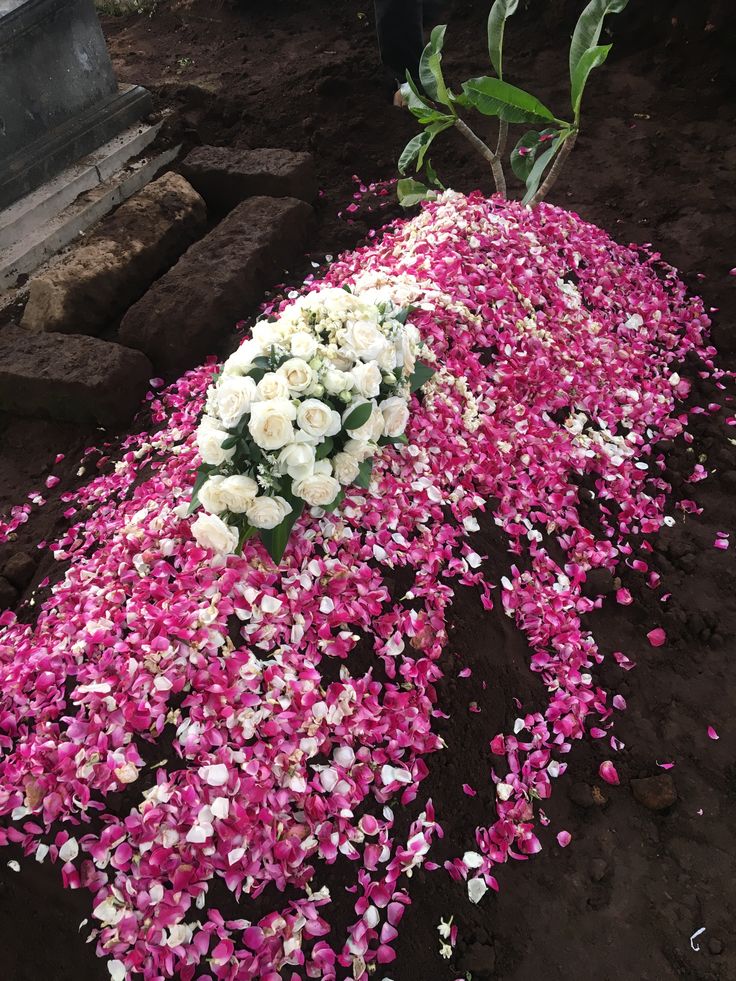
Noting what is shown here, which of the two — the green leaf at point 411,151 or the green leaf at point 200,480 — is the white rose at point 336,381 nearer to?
the green leaf at point 200,480

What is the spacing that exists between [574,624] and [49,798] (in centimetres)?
169

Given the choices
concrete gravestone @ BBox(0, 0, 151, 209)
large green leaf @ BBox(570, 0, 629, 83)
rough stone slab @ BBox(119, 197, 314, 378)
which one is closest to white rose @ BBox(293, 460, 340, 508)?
rough stone slab @ BBox(119, 197, 314, 378)

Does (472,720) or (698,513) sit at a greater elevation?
(472,720)

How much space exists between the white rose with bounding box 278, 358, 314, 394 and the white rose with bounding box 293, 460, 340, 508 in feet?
0.77

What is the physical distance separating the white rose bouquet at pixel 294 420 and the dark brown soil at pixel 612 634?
638 millimetres

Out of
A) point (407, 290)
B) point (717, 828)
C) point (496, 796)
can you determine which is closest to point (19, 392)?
point (407, 290)

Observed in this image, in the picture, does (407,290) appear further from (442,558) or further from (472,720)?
(472,720)

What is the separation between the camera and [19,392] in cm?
337

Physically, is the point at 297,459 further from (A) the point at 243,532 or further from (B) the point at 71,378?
(B) the point at 71,378

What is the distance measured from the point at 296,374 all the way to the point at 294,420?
135 mm

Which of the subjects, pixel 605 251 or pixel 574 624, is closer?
pixel 574 624

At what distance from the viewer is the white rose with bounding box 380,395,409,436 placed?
2.30 m

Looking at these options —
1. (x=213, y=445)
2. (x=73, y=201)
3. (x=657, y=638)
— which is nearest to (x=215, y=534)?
(x=213, y=445)

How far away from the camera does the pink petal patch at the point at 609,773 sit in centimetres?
214
